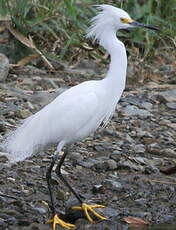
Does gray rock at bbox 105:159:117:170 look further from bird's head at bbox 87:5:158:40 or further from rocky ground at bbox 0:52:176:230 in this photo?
bird's head at bbox 87:5:158:40

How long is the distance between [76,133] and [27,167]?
32.5 inches

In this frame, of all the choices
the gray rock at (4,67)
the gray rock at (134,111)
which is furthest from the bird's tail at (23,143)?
the gray rock at (4,67)

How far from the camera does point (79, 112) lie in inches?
218

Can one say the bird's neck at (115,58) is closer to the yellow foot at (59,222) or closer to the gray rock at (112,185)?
the gray rock at (112,185)

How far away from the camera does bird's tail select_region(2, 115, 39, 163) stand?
5.50 metres

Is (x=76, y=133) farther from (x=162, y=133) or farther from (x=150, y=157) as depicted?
(x=162, y=133)

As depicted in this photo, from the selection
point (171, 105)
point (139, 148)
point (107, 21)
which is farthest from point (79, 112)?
point (171, 105)

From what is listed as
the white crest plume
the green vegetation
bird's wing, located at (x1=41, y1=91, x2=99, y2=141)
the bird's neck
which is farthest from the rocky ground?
the white crest plume

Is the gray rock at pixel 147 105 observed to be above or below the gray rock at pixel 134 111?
below

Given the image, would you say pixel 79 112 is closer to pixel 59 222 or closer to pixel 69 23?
pixel 59 222

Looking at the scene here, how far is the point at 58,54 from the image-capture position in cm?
978

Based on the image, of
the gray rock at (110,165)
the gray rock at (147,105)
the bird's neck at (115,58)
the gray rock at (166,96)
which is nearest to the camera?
the bird's neck at (115,58)

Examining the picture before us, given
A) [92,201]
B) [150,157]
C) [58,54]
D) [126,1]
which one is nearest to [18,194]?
[92,201]

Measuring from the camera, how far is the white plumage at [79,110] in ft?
18.2
